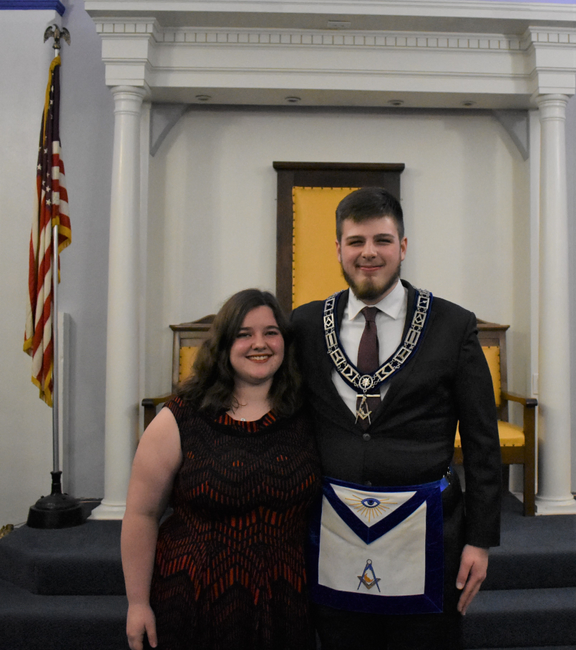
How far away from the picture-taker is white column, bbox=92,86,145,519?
12.1 ft

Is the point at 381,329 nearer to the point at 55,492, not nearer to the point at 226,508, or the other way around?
the point at 226,508

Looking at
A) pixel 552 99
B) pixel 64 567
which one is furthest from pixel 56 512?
pixel 552 99

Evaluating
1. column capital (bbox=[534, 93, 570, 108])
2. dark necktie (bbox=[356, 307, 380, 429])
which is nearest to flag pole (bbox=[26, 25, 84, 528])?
dark necktie (bbox=[356, 307, 380, 429])

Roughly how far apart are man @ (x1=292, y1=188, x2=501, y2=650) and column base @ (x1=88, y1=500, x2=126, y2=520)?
2302mm

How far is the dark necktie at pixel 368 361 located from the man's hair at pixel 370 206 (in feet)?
0.72

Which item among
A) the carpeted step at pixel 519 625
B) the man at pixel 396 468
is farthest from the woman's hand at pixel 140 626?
the carpeted step at pixel 519 625

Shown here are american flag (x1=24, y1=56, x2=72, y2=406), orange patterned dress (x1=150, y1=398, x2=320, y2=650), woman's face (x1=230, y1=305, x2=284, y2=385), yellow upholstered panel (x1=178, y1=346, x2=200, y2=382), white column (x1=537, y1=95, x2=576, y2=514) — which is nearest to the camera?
orange patterned dress (x1=150, y1=398, x2=320, y2=650)

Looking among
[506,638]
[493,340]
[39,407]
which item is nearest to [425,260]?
[493,340]

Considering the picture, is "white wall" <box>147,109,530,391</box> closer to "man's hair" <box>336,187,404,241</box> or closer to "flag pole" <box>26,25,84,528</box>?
"flag pole" <box>26,25,84,528</box>

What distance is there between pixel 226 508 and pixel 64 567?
191 centimetres

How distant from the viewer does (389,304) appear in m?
1.63

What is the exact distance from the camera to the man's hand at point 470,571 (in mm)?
1559

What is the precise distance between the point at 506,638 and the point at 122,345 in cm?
246

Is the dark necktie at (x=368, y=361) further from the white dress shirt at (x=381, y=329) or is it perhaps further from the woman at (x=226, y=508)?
the woman at (x=226, y=508)
